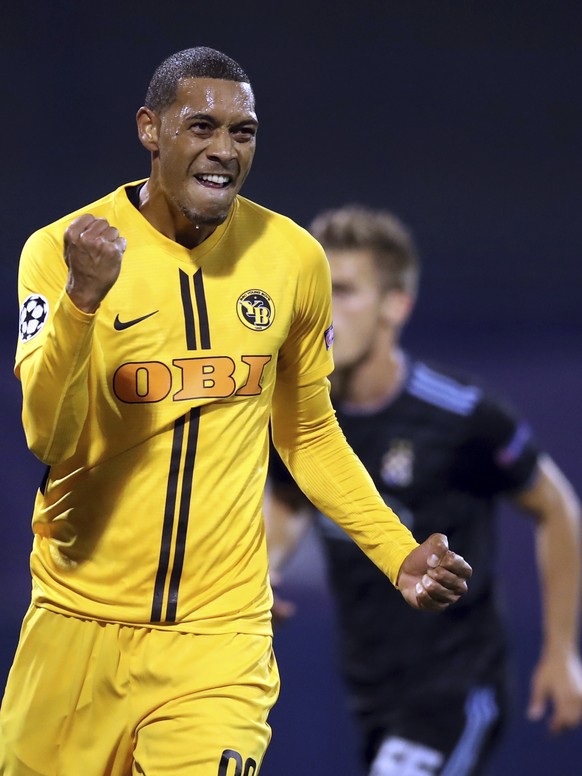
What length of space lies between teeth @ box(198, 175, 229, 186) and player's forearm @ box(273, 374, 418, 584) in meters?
0.57

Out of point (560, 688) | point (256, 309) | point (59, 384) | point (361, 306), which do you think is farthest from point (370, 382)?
point (59, 384)

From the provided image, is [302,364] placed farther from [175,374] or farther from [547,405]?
[547,405]

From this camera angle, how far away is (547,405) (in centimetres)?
652

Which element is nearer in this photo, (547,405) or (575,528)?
(575,528)

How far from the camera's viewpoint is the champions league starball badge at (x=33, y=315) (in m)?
2.73

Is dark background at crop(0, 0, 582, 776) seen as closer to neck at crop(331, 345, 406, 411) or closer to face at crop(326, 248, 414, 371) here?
face at crop(326, 248, 414, 371)

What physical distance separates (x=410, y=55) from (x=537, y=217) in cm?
109

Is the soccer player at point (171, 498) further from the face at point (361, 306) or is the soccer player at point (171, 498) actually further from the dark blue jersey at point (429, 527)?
the face at point (361, 306)

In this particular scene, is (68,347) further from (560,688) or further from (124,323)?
(560,688)

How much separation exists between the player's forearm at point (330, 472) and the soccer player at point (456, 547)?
69.1 inches

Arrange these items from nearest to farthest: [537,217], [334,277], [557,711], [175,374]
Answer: [175,374]
[557,711]
[334,277]
[537,217]

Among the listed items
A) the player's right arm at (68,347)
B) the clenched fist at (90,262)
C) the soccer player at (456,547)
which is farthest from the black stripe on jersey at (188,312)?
the soccer player at (456,547)

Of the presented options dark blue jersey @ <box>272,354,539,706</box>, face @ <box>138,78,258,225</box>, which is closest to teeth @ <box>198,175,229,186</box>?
face @ <box>138,78,258,225</box>

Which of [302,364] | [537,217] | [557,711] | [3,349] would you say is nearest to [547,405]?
[537,217]
